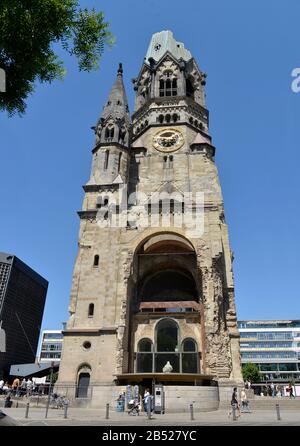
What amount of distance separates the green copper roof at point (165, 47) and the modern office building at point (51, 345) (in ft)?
279

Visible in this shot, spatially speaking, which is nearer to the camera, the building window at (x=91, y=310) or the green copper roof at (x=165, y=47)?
the building window at (x=91, y=310)

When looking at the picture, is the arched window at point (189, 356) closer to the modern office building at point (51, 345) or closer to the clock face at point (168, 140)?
the clock face at point (168, 140)

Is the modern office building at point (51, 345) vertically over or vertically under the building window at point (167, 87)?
under

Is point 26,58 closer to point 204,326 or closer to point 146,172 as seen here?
point 204,326

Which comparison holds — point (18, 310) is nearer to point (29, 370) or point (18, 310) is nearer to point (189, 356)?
point (29, 370)

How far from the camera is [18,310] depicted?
53938 millimetres

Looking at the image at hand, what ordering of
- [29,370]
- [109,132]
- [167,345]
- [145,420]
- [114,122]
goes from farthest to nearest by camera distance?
[114,122], [109,132], [29,370], [167,345], [145,420]

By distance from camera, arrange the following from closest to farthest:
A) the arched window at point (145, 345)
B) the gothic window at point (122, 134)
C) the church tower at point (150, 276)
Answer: the church tower at point (150, 276), the arched window at point (145, 345), the gothic window at point (122, 134)

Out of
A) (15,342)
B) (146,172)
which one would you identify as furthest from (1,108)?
(15,342)

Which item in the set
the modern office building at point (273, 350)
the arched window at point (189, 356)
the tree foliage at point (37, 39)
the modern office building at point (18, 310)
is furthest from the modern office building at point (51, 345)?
the tree foliage at point (37, 39)

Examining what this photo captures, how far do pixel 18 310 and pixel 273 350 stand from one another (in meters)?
69.4

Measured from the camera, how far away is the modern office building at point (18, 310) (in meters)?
50.1

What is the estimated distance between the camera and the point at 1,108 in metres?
8.70

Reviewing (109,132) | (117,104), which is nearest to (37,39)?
(109,132)
